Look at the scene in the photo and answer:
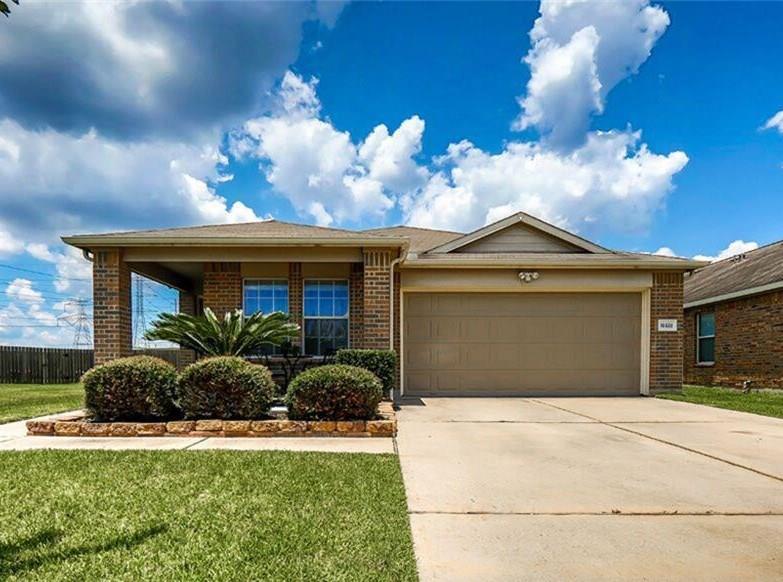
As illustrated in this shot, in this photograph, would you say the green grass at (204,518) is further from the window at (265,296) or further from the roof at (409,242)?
the window at (265,296)

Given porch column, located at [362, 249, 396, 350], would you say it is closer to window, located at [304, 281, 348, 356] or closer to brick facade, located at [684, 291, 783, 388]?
window, located at [304, 281, 348, 356]

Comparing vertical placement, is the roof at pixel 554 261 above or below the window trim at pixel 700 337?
above

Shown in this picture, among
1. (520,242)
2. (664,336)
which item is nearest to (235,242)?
(520,242)

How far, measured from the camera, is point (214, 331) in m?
7.18

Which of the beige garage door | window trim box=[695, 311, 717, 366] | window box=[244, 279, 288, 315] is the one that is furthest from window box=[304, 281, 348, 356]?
window trim box=[695, 311, 717, 366]

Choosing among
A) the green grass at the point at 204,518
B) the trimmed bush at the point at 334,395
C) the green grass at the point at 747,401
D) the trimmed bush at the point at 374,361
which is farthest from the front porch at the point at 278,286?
the green grass at the point at 747,401

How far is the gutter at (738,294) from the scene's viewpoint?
38.3ft

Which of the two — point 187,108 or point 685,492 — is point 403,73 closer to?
point 187,108

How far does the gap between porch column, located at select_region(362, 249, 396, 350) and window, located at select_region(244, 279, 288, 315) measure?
2319mm

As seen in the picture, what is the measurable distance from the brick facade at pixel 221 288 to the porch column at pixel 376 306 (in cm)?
313

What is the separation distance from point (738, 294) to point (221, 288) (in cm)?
1315

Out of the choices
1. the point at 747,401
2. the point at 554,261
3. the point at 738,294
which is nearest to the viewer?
the point at 747,401

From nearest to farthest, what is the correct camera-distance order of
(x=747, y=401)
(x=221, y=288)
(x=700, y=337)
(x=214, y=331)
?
1. (x=214, y=331)
2. (x=747, y=401)
3. (x=221, y=288)
4. (x=700, y=337)

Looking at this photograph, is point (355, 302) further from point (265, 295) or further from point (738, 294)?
point (738, 294)
